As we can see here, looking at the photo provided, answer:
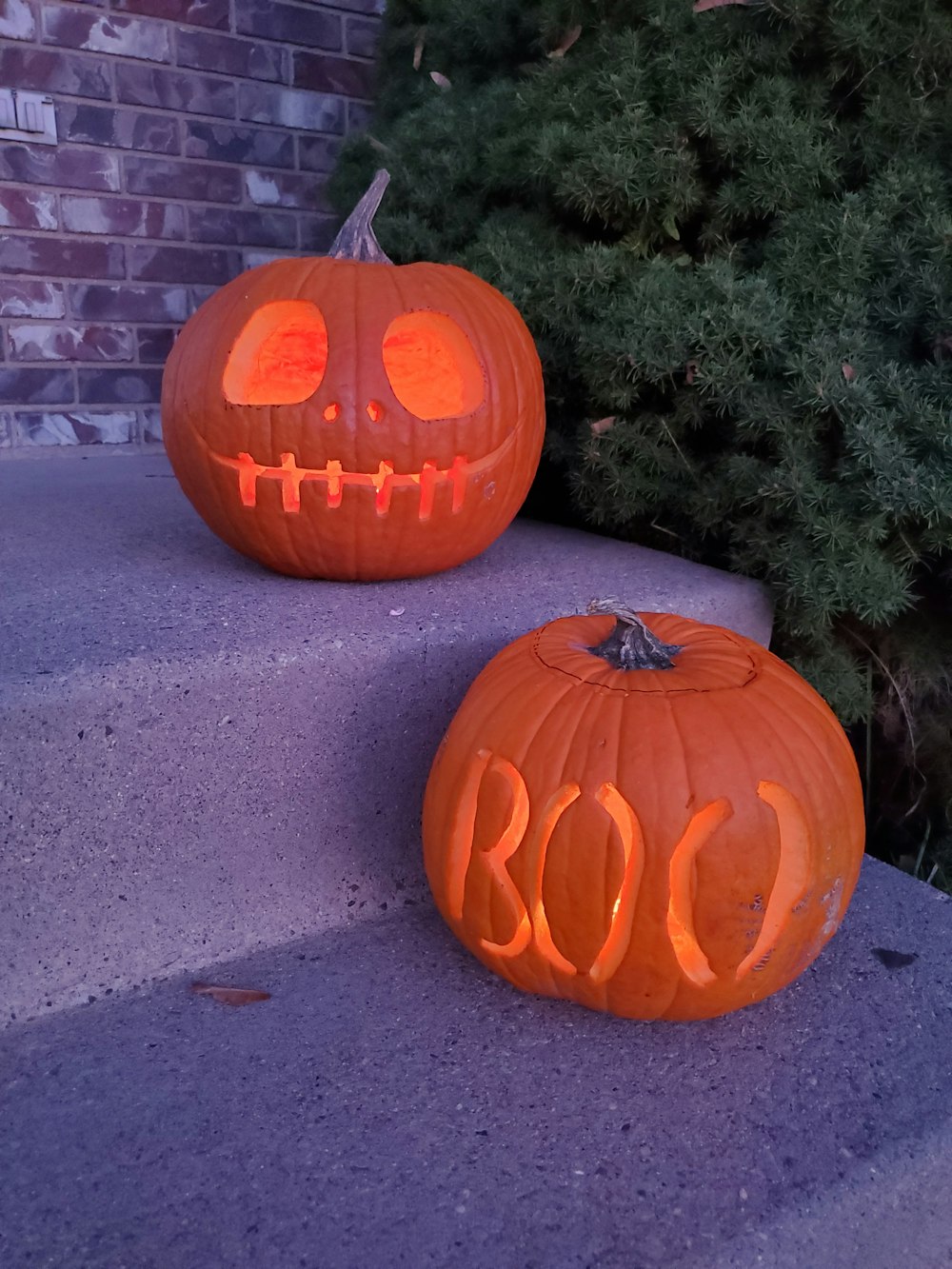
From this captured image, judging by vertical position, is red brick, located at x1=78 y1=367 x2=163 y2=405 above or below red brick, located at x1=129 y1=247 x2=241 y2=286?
below

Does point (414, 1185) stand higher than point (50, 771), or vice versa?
point (50, 771)

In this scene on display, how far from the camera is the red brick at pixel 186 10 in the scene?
286 cm

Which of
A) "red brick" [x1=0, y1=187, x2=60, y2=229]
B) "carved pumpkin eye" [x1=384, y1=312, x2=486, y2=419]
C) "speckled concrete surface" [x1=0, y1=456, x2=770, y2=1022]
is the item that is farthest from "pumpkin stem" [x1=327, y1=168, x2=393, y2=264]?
"red brick" [x1=0, y1=187, x2=60, y2=229]

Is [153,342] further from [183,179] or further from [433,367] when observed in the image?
[433,367]

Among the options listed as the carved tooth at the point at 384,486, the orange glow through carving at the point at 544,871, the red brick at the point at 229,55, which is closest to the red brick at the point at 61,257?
the red brick at the point at 229,55

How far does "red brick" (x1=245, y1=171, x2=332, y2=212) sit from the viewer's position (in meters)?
3.25

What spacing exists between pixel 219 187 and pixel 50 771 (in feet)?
8.72

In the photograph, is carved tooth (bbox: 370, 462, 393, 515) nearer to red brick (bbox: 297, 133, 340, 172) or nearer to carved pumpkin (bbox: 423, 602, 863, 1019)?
carved pumpkin (bbox: 423, 602, 863, 1019)

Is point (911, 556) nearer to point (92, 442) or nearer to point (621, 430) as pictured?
point (621, 430)

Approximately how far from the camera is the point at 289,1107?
105 centimetres

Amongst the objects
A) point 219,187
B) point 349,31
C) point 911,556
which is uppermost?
point 349,31

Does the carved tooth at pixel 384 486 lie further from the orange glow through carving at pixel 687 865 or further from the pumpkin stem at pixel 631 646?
the orange glow through carving at pixel 687 865

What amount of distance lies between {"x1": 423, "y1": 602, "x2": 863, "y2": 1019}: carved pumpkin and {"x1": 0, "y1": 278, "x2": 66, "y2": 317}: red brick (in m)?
2.45

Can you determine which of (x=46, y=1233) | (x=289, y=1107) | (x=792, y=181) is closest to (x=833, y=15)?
(x=792, y=181)
